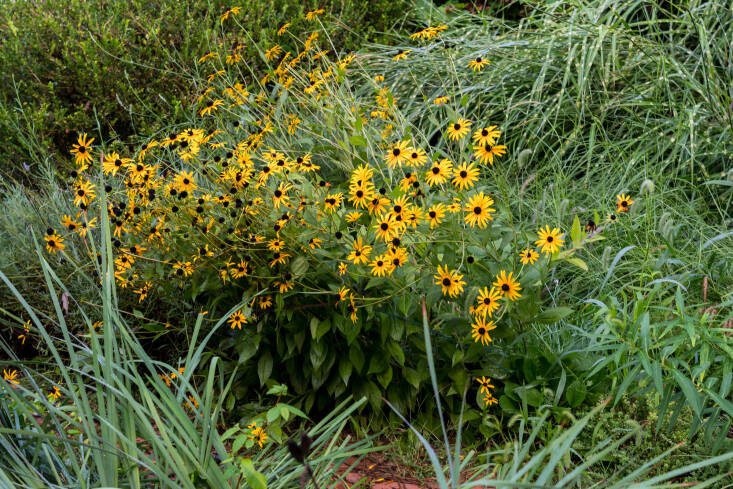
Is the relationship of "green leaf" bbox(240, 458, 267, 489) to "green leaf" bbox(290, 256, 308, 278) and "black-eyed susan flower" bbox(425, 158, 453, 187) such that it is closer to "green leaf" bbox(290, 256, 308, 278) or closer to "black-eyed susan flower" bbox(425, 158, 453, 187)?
"green leaf" bbox(290, 256, 308, 278)

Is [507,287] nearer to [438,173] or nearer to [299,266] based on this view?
[438,173]

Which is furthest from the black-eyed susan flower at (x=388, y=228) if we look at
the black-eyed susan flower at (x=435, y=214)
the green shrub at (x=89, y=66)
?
the green shrub at (x=89, y=66)

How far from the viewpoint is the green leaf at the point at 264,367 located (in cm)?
284

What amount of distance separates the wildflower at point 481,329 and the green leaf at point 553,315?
0.20 meters

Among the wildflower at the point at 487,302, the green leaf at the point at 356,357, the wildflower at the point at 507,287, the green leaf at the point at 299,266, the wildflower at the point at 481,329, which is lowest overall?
the green leaf at the point at 356,357

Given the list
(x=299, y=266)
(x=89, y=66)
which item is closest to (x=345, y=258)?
(x=299, y=266)

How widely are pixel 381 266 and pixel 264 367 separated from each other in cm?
82

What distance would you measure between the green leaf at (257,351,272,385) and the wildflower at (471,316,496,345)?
0.86 metres

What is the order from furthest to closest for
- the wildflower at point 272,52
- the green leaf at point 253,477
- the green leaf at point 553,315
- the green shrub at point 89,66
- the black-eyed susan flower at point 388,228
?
1. the green shrub at point 89,66
2. the wildflower at point 272,52
3. the green leaf at point 553,315
4. the black-eyed susan flower at point 388,228
5. the green leaf at point 253,477

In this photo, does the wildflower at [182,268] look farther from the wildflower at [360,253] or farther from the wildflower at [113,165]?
the wildflower at [360,253]

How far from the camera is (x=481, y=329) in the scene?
2457 millimetres

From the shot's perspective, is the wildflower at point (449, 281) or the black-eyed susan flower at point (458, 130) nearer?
the wildflower at point (449, 281)

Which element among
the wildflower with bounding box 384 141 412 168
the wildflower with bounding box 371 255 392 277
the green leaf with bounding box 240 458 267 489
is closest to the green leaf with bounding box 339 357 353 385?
the wildflower with bounding box 371 255 392 277

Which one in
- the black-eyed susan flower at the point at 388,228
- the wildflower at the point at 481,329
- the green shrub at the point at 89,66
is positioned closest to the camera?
the black-eyed susan flower at the point at 388,228
